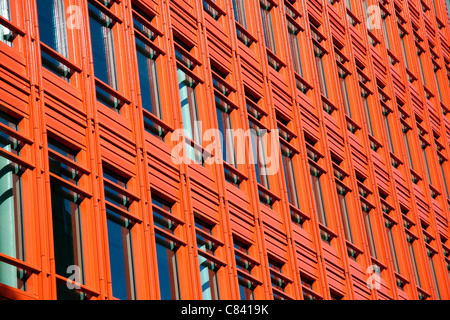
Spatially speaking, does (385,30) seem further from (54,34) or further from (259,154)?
(54,34)

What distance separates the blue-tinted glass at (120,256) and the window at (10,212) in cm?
307

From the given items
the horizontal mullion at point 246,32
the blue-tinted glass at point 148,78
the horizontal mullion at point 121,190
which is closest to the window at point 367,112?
the horizontal mullion at point 246,32

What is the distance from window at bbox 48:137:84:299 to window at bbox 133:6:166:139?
4.51 metres

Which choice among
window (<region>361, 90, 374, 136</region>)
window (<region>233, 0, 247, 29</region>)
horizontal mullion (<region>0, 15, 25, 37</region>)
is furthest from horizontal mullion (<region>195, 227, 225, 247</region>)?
window (<region>361, 90, 374, 136</region>)

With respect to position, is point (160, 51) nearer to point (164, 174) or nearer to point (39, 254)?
point (164, 174)

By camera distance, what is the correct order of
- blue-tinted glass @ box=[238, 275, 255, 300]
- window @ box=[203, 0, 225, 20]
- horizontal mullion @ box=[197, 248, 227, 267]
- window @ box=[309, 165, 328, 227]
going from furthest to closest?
window @ box=[309, 165, 328, 227] → window @ box=[203, 0, 225, 20] → blue-tinted glass @ box=[238, 275, 255, 300] → horizontal mullion @ box=[197, 248, 227, 267]

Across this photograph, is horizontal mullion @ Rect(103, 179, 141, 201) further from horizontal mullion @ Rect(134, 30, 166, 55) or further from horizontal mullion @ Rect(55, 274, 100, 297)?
horizontal mullion @ Rect(134, 30, 166, 55)

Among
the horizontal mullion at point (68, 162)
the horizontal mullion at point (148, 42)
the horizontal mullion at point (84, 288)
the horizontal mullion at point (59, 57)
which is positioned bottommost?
the horizontal mullion at point (84, 288)

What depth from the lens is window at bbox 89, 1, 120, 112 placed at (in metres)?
27.3

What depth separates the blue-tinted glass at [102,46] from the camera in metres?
27.7

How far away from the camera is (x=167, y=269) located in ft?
86.0

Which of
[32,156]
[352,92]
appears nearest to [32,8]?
[32,156]

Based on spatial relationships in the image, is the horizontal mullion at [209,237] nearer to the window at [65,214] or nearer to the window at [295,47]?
the window at [65,214]
